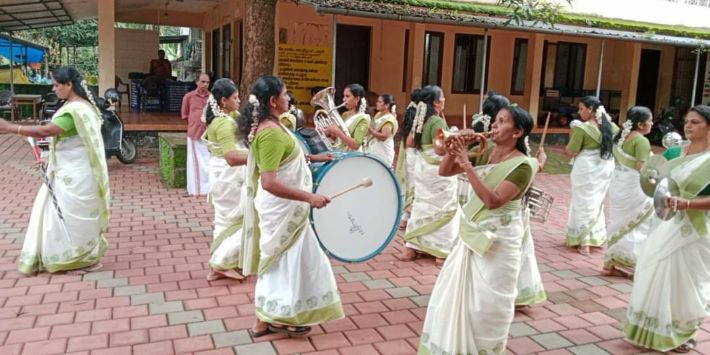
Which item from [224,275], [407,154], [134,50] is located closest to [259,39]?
[407,154]

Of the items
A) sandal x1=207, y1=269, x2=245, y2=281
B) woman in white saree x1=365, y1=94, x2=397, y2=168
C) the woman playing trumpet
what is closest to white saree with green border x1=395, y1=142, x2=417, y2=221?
woman in white saree x1=365, y1=94, x2=397, y2=168

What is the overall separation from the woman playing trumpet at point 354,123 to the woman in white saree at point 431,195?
1.85 feet

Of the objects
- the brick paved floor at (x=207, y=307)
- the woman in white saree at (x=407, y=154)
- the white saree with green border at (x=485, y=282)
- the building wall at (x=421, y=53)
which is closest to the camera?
the white saree with green border at (x=485, y=282)

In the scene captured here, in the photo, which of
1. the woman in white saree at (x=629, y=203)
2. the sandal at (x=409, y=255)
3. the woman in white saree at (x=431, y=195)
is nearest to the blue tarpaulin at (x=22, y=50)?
the woman in white saree at (x=431, y=195)

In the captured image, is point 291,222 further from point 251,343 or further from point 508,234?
point 508,234

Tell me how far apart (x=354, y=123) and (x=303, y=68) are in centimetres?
686

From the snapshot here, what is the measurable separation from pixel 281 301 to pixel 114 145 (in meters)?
6.62

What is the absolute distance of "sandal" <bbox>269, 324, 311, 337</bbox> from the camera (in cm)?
341

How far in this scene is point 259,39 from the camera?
669cm

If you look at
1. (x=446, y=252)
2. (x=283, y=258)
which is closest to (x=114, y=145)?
(x=446, y=252)

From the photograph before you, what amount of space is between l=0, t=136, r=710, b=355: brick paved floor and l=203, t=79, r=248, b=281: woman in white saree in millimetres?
176

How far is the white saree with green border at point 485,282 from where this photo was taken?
9.07 ft

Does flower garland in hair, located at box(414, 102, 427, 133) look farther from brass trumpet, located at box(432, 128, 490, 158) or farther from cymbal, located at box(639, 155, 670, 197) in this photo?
brass trumpet, located at box(432, 128, 490, 158)

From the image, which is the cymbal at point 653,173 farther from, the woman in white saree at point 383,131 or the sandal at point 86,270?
the sandal at point 86,270
